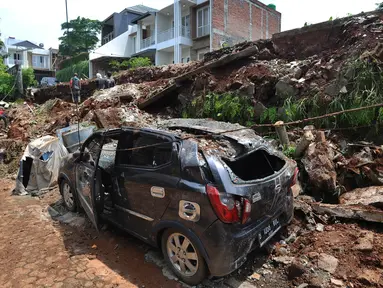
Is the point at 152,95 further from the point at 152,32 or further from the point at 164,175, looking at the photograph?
the point at 152,32

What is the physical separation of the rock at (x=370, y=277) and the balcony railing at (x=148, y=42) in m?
25.5

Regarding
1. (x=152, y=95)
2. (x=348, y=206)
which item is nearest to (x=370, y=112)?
(x=348, y=206)

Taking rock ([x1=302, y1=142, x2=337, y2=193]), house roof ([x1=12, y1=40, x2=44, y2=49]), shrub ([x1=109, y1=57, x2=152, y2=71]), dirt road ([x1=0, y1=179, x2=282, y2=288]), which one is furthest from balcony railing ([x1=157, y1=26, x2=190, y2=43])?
house roof ([x1=12, y1=40, x2=44, y2=49])

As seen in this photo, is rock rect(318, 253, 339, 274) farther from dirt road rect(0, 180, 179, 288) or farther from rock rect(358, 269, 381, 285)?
dirt road rect(0, 180, 179, 288)

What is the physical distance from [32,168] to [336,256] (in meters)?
6.45

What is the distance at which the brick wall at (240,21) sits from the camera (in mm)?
21625

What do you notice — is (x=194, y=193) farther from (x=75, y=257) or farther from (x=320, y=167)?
(x=320, y=167)

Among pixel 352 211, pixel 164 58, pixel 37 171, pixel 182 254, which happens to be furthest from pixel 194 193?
pixel 164 58

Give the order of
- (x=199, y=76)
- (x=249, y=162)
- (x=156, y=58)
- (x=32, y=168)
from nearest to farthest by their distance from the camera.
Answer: (x=249, y=162) → (x=32, y=168) → (x=199, y=76) → (x=156, y=58)

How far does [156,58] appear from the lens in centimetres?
2480

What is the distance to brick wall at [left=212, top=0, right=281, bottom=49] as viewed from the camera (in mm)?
21625

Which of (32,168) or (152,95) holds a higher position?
(152,95)

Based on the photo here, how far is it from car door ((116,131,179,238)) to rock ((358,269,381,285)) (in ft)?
6.48

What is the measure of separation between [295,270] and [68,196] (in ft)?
13.0
